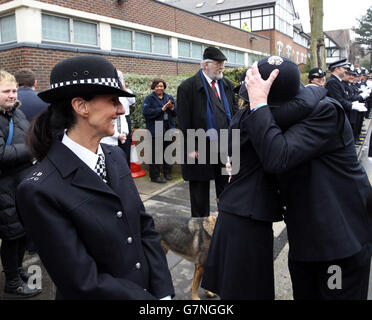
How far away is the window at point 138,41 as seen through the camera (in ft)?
47.3

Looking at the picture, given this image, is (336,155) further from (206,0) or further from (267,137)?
(206,0)

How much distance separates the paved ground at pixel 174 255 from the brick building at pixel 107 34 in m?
6.05

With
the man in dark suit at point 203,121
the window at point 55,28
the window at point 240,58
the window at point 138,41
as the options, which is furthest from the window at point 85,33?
the window at point 240,58

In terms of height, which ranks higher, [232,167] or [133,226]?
[232,167]

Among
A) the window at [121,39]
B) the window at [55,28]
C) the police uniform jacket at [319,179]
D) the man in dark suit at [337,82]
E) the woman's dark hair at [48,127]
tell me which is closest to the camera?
the woman's dark hair at [48,127]

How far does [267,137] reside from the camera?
1.82m

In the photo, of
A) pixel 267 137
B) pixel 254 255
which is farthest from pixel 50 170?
pixel 254 255

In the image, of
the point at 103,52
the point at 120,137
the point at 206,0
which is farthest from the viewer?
the point at 206,0

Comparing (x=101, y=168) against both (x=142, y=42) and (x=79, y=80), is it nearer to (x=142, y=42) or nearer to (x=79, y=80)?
(x=79, y=80)

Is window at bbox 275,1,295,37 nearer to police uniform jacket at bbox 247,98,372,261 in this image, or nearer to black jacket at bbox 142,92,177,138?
black jacket at bbox 142,92,177,138

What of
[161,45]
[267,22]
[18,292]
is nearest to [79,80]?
[18,292]

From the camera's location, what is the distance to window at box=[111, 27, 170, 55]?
1443cm

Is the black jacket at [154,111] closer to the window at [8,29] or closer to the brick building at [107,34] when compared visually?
the brick building at [107,34]
